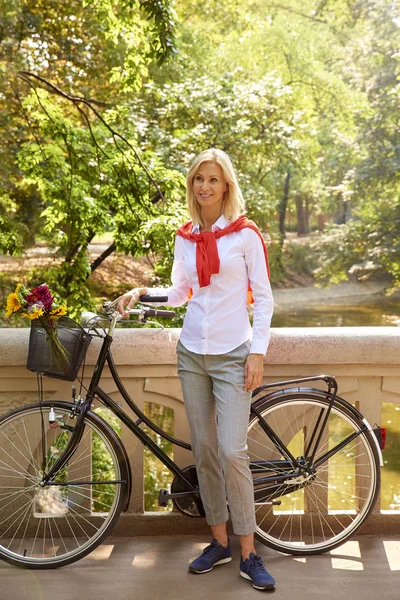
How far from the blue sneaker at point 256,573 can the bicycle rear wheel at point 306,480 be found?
0.25 m

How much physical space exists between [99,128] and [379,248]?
9.12 m

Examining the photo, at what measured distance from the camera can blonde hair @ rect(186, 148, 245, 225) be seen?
327cm

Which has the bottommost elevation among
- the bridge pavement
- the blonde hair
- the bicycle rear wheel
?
the bridge pavement

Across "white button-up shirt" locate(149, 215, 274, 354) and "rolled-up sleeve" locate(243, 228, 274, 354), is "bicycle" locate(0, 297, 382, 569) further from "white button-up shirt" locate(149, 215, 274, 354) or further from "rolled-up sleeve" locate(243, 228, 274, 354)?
"rolled-up sleeve" locate(243, 228, 274, 354)

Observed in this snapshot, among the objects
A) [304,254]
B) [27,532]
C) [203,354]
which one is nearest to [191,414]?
[203,354]

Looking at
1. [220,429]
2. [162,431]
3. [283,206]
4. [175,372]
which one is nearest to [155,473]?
[175,372]

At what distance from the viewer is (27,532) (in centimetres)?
383

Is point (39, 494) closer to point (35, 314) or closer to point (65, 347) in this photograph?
point (65, 347)

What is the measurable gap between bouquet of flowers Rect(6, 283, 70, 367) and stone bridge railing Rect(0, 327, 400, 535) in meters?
0.38

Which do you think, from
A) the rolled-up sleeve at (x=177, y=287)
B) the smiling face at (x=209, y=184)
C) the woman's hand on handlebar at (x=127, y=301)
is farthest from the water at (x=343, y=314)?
the smiling face at (x=209, y=184)

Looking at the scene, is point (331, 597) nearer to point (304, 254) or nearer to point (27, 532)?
point (27, 532)

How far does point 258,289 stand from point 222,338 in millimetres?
265

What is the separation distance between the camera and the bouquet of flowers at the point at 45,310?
332 centimetres

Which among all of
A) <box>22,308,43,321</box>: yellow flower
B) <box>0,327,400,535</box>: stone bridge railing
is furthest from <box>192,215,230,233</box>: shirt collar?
<box>22,308,43,321</box>: yellow flower
